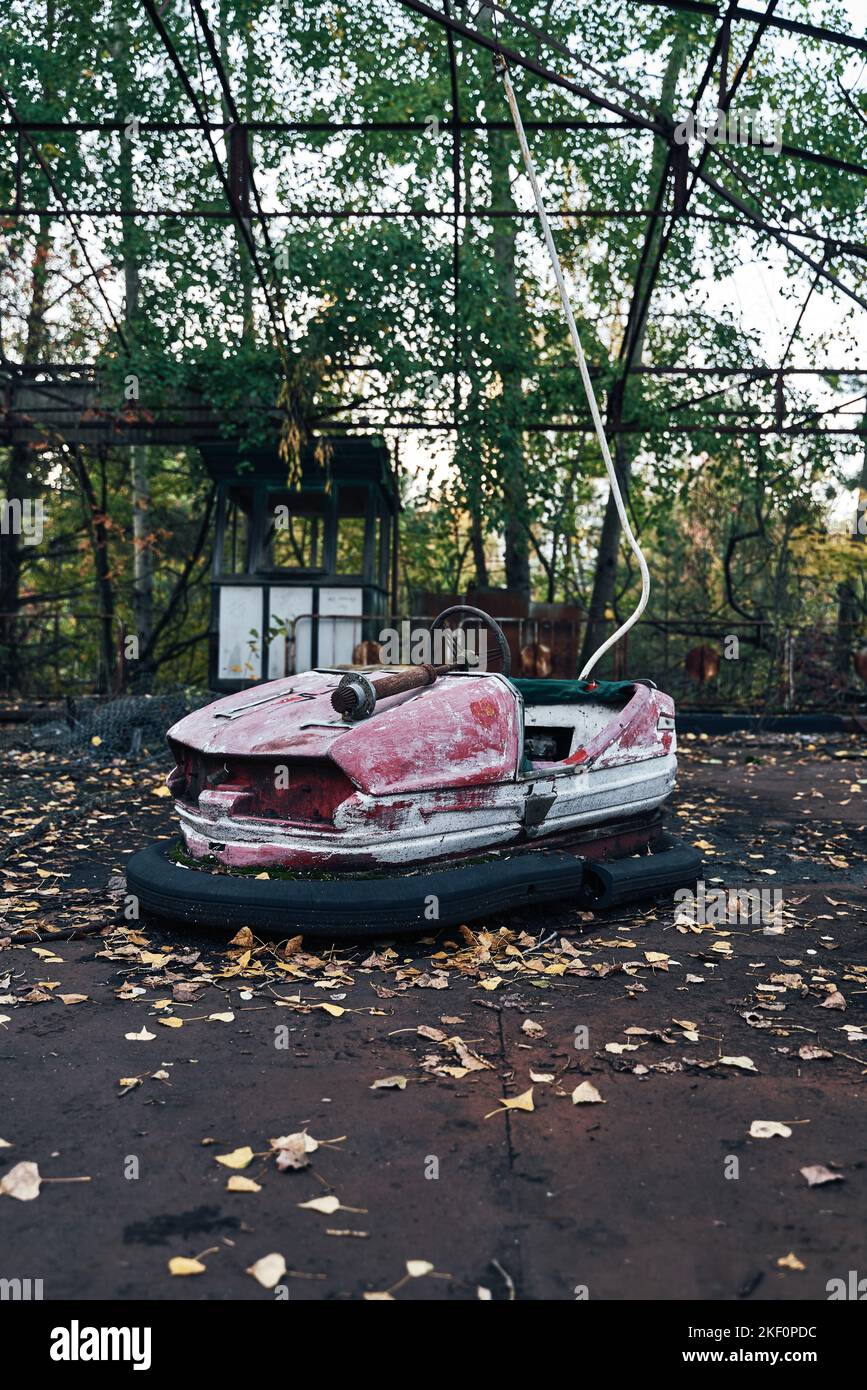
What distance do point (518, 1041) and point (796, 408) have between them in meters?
12.8

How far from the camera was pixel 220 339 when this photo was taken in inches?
487

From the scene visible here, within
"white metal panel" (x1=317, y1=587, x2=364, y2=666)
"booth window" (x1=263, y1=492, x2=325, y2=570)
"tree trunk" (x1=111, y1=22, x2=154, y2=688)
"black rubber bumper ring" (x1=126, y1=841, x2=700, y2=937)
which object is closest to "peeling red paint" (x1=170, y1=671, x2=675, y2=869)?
"black rubber bumper ring" (x1=126, y1=841, x2=700, y2=937)

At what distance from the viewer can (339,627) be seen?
12.1m

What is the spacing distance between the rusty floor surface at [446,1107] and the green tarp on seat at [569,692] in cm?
126

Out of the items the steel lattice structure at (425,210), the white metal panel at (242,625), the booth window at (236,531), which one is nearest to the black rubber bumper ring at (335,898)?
the steel lattice structure at (425,210)

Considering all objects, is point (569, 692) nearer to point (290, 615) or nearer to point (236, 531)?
Answer: point (290, 615)

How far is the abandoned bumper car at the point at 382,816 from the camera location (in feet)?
12.8

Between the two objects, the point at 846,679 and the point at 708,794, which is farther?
the point at 846,679

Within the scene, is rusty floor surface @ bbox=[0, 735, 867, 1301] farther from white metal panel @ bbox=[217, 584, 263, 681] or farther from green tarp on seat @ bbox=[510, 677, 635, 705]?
white metal panel @ bbox=[217, 584, 263, 681]

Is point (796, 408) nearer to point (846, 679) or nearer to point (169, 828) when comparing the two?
point (846, 679)

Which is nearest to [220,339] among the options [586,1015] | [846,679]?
[846,679]

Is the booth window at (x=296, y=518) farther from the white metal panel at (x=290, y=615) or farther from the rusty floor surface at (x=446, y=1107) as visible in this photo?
the rusty floor surface at (x=446, y=1107)

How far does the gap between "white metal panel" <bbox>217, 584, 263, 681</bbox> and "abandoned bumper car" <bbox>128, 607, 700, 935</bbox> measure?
7.40 m

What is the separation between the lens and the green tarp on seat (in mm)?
5426
